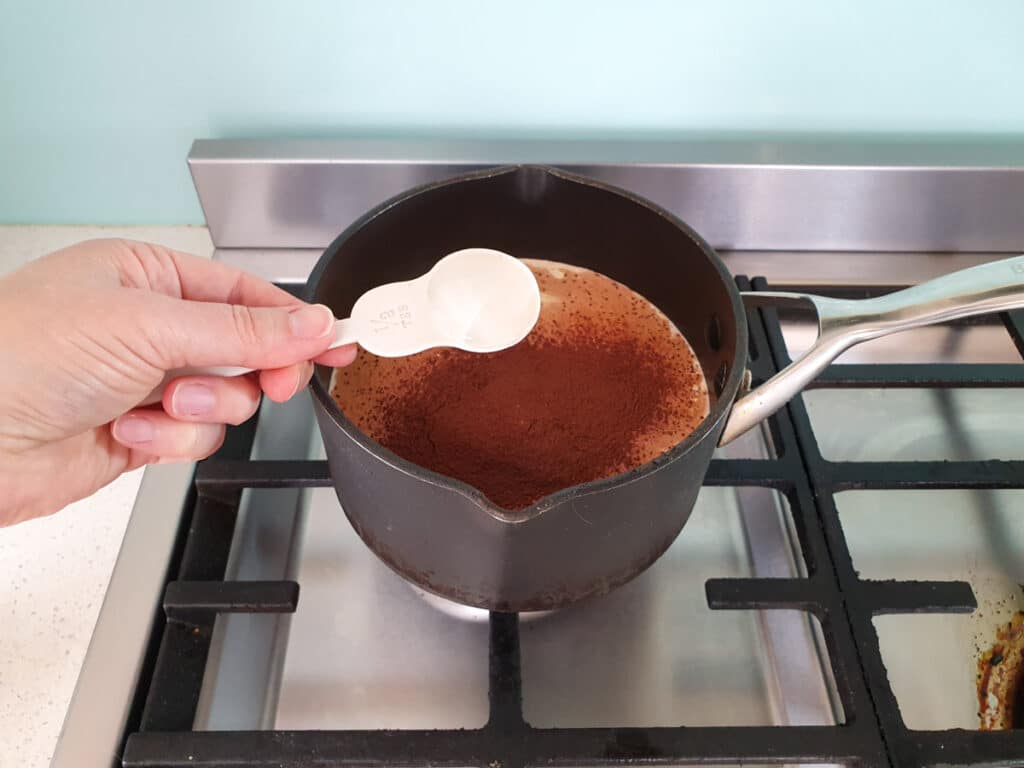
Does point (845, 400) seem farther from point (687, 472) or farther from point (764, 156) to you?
point (687, 472)

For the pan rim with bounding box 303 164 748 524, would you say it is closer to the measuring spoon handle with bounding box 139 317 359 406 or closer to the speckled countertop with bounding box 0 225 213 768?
the measuring spoon handle with bounding box 139 317 359 406

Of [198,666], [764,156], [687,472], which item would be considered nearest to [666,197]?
[764,156]

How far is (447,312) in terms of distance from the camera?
53 cm

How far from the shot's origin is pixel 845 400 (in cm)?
74

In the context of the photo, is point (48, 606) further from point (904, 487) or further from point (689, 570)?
point (904, 487)

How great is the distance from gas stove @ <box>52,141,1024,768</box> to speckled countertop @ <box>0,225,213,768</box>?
0.04 meters

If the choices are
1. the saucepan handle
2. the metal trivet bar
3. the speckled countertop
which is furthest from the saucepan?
the speckled countertop

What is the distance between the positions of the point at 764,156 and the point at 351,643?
51 cm

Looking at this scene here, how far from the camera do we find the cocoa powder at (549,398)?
21.8 inches

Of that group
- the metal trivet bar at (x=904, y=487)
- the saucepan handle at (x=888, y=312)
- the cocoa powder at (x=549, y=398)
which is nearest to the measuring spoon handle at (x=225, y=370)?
the cocoa powder at (x=549, y=398)

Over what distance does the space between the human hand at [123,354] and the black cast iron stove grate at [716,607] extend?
0.08 m

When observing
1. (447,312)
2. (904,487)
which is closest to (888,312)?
(904,487)

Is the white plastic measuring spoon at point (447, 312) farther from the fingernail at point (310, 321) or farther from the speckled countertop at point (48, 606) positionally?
the speckled countertop at point (48, 606)

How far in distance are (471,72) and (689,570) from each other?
1.39 ft
